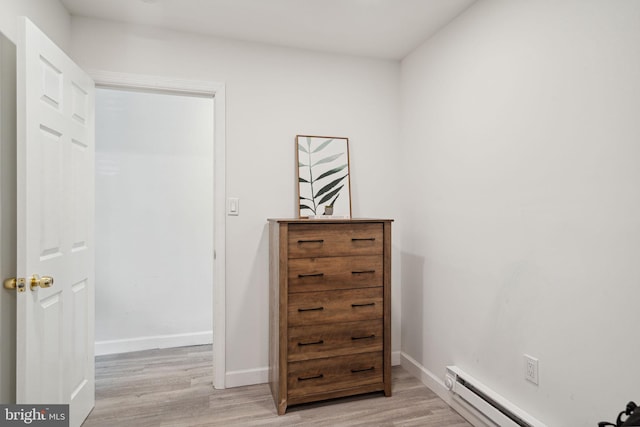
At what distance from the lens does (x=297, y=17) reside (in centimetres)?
226

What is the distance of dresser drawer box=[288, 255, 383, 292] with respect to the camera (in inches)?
87.7

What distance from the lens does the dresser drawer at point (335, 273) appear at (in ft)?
7.31

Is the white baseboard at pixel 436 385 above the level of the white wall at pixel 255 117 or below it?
below

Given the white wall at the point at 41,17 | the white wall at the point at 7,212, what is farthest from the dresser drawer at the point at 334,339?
the white wall at the point at 41,17

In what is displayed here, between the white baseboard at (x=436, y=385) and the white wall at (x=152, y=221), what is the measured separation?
1897 millimetres

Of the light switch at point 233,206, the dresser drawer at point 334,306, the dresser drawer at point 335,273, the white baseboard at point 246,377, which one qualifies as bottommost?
the white baseboard at point 246,377

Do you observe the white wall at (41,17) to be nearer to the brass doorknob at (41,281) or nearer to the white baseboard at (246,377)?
the brass doorknob at (41,281)

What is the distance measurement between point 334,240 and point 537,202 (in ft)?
3.78

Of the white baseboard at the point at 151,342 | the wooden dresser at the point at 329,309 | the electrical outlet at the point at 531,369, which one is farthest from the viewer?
the white baseboard at the point at 151,342

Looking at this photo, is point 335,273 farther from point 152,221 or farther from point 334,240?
point 152,221

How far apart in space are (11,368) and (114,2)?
2043 millimetres

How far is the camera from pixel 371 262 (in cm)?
236

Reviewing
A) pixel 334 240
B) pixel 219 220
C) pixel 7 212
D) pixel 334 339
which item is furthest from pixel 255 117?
pixel 334 339

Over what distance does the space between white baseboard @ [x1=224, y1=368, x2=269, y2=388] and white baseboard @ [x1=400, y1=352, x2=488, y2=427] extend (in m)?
1.12
